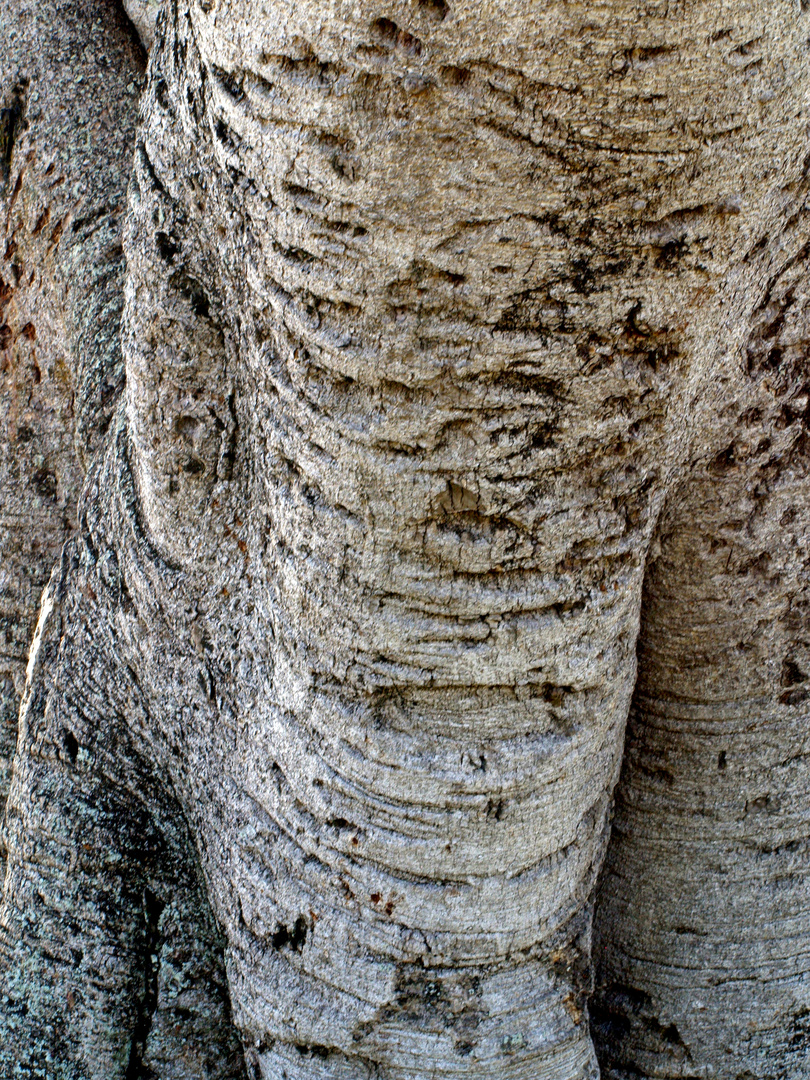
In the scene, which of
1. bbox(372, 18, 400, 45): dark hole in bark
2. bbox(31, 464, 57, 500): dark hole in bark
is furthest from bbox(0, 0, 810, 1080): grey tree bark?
bbox(31, 464, 57, 500): dark hole in bark

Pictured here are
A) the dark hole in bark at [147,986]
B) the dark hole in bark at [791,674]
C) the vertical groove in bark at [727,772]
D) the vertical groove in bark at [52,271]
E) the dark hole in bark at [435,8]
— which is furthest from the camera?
the vertical groove in bark at [52,271]

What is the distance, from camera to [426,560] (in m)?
1.54

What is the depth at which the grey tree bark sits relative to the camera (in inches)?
51.1

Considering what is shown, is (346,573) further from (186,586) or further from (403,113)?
(403,113)

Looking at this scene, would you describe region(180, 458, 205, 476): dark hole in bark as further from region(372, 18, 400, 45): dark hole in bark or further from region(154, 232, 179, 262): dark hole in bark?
region(372, 18, 400, 45): dark hole in bark

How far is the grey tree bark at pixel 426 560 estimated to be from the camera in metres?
1.30

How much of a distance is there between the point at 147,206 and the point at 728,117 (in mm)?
930

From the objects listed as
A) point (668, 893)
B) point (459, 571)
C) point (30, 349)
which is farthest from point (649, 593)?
point (30, 349)

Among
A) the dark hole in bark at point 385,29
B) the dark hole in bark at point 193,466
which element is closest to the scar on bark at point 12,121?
the dark hole in bark at point 193,466

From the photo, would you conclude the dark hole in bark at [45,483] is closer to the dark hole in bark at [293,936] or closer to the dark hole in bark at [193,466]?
the dark hole in bark at [193,466]

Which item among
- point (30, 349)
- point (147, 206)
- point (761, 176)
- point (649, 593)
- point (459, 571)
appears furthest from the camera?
point (30, 349)

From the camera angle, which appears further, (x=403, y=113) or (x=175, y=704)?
(x=175, y=704)

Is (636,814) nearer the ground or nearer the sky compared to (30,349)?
nearer the ground

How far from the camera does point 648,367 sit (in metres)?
1.46
